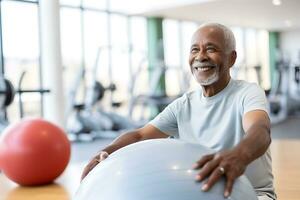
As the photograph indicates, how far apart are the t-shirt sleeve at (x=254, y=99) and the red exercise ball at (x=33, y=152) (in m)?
2.06

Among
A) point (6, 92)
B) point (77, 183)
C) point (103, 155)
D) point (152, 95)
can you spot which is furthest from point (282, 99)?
point (103, 155)

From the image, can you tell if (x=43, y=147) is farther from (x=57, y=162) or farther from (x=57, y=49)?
(x=57, y=49)

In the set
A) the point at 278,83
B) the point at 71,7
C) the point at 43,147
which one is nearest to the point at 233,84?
the point at 43,147

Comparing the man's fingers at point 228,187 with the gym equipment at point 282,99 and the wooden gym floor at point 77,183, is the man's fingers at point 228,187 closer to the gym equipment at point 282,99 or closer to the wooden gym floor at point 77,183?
the wooden gym floor at point 77,183

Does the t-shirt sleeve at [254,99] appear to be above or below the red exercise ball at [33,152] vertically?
above

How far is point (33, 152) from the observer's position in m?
3.20

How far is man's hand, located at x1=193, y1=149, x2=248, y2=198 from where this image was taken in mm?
1106

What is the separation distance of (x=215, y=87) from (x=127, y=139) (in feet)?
1.29

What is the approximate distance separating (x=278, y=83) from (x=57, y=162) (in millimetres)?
8053

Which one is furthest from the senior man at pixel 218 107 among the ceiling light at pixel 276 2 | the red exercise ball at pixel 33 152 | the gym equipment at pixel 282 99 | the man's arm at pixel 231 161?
the gym equipment at pixel 282 99

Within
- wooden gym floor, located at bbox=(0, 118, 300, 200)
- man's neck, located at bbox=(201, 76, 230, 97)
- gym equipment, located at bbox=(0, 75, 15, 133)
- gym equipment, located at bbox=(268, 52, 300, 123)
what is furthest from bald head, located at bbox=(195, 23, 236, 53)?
gym equipment, located at bbox=(268, 52, 300, 123)

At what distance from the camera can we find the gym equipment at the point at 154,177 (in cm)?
112

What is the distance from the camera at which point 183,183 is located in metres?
1.13

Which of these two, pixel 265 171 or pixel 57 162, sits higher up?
pixel 265 171
